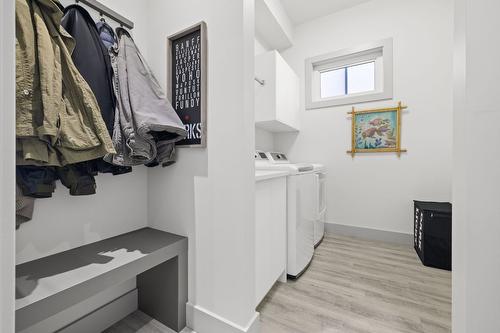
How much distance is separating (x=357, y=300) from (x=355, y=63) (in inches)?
99.4

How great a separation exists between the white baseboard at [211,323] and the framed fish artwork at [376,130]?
83.8 inches

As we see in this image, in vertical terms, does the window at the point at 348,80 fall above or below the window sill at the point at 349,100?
above

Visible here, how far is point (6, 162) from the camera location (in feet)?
1.19

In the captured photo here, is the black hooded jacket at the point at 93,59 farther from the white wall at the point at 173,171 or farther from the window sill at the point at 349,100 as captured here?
the window sill at the point at 349,100

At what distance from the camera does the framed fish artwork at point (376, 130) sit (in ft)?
7.47

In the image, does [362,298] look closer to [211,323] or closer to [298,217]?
[298,217]

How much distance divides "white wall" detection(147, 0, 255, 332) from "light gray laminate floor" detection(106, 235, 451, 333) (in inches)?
12.0

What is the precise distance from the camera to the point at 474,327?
61 cm

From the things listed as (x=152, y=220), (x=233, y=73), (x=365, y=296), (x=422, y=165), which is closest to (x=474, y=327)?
(x=365, y=296)

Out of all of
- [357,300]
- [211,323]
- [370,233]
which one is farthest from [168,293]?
[370,233]

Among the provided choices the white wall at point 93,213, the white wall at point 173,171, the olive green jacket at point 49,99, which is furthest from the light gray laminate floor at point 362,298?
the olive green jacket at point 49,99

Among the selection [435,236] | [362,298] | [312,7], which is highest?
[312,7]

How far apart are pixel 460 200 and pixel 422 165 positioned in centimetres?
193

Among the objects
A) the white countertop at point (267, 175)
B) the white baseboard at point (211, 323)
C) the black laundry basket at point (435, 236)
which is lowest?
the white baseboard at point (211, 323)
